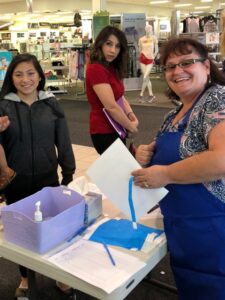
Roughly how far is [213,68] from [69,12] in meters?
17.5

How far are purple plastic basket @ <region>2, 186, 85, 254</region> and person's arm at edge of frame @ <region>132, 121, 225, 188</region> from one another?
326 mm

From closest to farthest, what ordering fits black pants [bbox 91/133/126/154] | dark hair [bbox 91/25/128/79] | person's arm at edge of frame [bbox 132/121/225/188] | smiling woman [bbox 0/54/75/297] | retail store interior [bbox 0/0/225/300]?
1. person's arm at edge of frame [bbox 132/121/225/188]
2. smiling woman [bbox 0/54/75/297]
3. retail store interior [bbox 0/0/225/300]
4. dark hair [bbox 91/25/128/79]
5. black pants [bbox 91/133/126/154]

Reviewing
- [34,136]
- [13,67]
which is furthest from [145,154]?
[13,67]

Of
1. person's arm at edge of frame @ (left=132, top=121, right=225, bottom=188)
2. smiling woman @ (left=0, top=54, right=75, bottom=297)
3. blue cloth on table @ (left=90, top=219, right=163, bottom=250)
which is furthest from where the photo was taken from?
smiling woman @ (left=0, top=54, right=75, bottom=297)

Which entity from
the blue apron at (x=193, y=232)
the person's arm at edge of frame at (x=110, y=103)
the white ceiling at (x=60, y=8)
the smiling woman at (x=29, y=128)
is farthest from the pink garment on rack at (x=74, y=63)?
the blue apron at (x=193, y=232)

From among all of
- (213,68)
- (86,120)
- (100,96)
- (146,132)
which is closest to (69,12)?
(86,120)

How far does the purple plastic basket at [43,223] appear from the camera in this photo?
1.34 meters

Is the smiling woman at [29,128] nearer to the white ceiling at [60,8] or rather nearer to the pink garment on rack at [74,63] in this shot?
the pink garment on rack at [74,63]

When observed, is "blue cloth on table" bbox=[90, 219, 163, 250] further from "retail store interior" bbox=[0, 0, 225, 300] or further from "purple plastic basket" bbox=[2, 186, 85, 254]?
"retail store interior" bbox=[0, 0, 225, 300]

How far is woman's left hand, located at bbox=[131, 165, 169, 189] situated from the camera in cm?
131

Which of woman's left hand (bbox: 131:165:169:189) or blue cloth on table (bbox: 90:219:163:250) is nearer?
woman's left hand (bbox: 131:165:169:189)

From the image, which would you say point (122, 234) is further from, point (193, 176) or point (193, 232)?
point (193, 176)

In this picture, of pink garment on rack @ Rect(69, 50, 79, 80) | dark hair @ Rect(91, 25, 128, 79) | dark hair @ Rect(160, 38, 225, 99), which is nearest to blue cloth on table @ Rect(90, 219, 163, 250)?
dark hair @ Rect(160, 38, 225, 99)

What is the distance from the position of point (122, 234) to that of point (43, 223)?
333 millimetres
